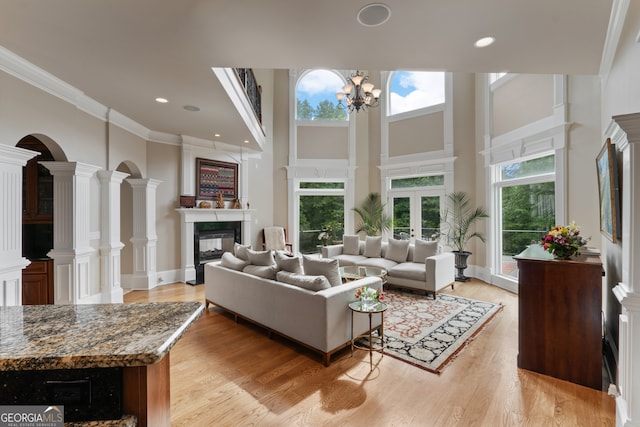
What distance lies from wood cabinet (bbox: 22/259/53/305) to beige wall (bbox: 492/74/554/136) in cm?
751

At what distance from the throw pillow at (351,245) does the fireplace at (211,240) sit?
2544 mm

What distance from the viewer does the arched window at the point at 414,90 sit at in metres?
6.88

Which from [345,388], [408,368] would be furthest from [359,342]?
[345,388]

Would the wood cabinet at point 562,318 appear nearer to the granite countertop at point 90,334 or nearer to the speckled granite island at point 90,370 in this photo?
the granite countertop at point 90,334

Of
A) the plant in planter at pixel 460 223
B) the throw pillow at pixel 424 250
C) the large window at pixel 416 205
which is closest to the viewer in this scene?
the throw pillow at pixel 424 250

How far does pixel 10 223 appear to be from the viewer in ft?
9.00

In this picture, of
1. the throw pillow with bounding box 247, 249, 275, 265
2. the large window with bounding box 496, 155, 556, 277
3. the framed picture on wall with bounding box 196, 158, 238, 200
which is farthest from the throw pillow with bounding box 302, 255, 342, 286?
the framed picture on wall with bounding box 196, 158, 238, 200

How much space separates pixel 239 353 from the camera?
2.99 metres

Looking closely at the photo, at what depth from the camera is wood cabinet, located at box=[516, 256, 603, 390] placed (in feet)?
7.83

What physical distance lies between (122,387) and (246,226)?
619cm

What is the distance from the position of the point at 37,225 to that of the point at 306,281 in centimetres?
408

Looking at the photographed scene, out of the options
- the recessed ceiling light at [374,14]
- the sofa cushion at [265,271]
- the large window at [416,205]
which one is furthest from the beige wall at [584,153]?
the sofa cushion at [265,271]

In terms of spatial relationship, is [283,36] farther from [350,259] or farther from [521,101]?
[521,101]

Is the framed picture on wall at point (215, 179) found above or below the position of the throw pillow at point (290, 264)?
above
